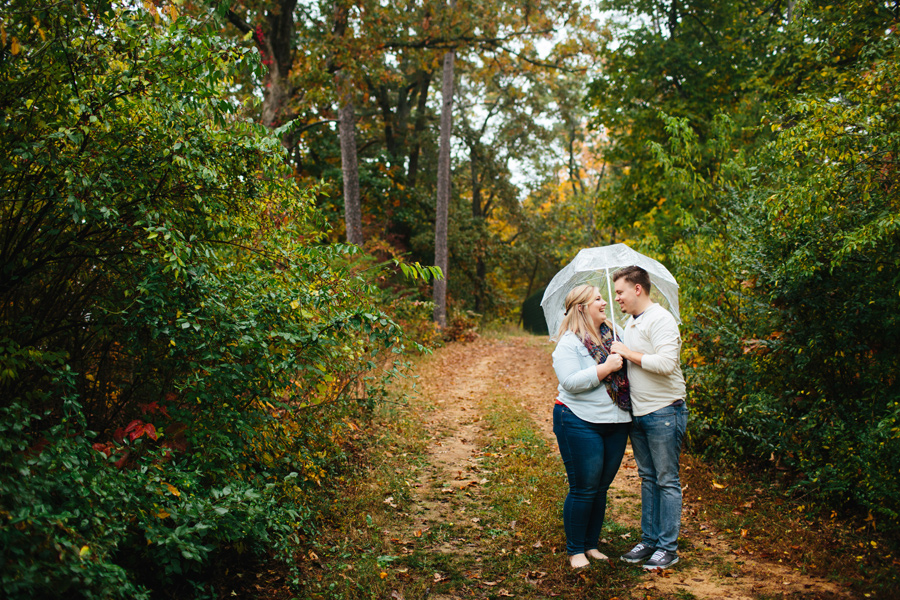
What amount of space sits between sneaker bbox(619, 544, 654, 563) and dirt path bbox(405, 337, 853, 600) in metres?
0.15

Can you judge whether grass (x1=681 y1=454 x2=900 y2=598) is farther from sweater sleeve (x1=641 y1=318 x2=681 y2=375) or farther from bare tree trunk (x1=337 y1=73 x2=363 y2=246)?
bare tree trunk (x1=337 y1=73 x2=363 y2=246)

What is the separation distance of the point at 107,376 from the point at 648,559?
4080 mm

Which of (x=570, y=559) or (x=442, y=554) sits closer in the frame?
(x=570, y=559)

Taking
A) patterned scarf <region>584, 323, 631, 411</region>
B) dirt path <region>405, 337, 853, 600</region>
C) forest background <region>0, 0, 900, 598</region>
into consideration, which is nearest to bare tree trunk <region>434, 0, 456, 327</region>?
→ dirt path <region>405, 337, 853, 600</region>

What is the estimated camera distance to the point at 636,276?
424cm

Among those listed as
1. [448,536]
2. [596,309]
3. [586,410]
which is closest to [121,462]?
[448,536]

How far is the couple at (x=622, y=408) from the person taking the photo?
4.04 metres

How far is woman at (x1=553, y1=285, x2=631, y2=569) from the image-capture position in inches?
159

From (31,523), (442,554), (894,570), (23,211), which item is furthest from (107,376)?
(894,570)

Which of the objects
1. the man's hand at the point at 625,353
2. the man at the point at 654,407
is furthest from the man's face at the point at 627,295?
the man's hand at the point at 625,353

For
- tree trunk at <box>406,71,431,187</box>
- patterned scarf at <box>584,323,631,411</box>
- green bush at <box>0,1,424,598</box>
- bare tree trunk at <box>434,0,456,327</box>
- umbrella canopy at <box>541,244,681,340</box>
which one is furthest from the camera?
tree trunk at <box>406,71,431,187</box>

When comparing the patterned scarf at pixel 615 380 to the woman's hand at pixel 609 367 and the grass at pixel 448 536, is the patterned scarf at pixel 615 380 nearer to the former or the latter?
the woman's hand at pixel 609 367

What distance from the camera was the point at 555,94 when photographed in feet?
85.1

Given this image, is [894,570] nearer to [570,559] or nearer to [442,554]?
[570,559]
